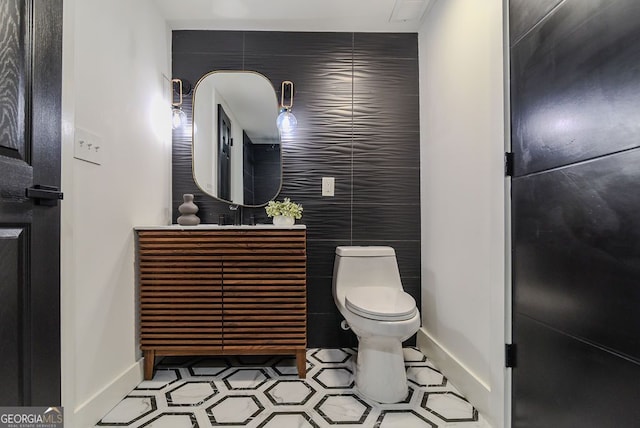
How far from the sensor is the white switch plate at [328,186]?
2043mm

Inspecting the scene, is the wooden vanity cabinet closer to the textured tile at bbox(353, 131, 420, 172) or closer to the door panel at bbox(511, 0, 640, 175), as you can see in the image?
the textured tile at bbox(353, 131, 420, 172)

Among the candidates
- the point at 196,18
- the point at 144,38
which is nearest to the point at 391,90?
the point at 196,18

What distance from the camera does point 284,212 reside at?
73.1 inches

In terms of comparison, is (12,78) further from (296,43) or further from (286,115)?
(296,43)

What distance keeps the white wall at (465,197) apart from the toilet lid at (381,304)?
1.00 ft

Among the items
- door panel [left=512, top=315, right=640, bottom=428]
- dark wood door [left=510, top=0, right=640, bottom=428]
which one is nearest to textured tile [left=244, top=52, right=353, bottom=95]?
dark wood door [left=510, top=0, right=640, bottom=428]

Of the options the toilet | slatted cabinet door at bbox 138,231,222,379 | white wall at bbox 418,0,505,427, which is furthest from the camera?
slatted cabinet door at bbox 138,231,222,379

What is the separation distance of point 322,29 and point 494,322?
208 centimetres

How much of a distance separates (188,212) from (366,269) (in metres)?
1.19

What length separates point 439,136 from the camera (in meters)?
1.79

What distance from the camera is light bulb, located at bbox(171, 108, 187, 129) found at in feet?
6.57

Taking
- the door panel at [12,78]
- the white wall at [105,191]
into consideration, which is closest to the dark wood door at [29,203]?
the door panel at [12,78]

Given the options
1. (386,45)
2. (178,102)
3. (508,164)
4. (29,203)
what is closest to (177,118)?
(178,102)

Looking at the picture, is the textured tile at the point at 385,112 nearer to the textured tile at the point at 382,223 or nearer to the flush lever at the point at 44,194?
the textured tile at the point at 382,223
